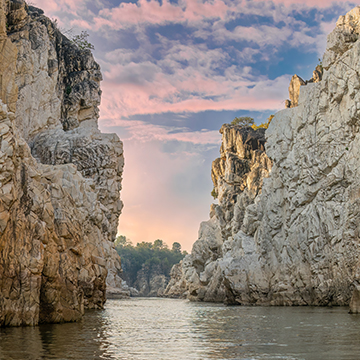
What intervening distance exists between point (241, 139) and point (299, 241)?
1633 inches

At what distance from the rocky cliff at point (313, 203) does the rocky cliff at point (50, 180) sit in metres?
17.4

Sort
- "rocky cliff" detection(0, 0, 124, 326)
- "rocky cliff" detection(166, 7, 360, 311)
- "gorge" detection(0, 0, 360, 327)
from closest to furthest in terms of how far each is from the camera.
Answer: "rocky cliff" detection(0, 0, 124, 326)
"gorge" detection(0, 0, 360, 327)
"rocky cliff" detection(166, 7, 360, 311)

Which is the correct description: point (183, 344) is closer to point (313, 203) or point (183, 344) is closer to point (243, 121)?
point (313, 203)

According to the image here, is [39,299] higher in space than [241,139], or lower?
lower

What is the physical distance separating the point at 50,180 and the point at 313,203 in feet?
83.1

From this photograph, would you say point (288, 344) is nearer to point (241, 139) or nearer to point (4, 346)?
point (4, 346)

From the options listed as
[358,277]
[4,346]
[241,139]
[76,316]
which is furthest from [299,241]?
[241,139]

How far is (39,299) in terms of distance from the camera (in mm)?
20062

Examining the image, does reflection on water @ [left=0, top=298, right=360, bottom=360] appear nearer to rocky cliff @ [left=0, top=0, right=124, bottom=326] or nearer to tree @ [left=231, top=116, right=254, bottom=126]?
rocky cliff @ [left=0, top=0, right=124, bottom=326]

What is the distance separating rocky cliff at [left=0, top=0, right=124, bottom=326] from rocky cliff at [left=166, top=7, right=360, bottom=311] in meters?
17.4

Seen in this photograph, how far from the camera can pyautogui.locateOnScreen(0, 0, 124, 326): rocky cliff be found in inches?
734

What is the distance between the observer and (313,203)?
4341 cm

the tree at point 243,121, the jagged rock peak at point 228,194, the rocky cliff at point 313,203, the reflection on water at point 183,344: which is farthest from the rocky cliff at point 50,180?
the tree at point 243,121

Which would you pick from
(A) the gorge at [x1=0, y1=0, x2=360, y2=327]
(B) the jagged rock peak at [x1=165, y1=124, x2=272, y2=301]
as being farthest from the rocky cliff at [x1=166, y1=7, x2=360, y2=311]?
(B) the jagged rock peak at [x1=165, y1=124, x2=272, y2=301]
